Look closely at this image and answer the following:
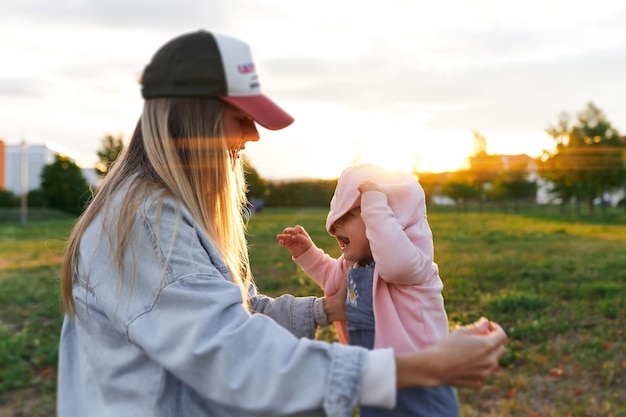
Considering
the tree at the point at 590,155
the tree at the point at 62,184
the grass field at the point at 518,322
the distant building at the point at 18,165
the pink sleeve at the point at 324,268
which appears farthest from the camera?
the distant building at the point at 18,165

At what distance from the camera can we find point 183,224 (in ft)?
5.14

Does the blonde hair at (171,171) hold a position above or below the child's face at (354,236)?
above

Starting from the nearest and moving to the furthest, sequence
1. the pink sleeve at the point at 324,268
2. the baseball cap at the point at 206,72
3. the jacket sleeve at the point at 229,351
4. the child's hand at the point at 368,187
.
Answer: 1. the jacket sleeve at the point at 229,351
2. the baseball cap at the point at 206,72
3. the child's hand at the point at 368,187
4. the pink sleeve at the point at 324,268

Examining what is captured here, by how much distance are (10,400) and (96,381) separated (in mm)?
4059

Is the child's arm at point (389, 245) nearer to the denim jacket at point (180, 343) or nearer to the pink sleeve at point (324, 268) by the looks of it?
the pink sleeve at point (324, 268)

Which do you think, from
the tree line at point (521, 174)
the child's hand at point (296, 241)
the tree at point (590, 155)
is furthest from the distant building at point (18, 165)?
the child's hand at point (296, 241)

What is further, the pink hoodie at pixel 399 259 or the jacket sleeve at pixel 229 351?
the pink hoodie at pixel 399 259

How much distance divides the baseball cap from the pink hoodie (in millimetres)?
519

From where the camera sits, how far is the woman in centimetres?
138

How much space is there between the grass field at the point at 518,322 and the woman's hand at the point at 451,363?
4.43ft

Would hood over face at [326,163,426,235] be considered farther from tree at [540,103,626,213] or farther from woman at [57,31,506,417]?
tree at [540,103,626,213]

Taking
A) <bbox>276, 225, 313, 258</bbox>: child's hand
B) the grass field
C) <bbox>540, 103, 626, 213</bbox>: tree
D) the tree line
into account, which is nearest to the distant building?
the tree line

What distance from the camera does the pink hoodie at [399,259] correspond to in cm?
199

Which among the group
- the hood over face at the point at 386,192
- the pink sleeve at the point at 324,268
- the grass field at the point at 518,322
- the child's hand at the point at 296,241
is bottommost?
the grass field at the point at 518,322
